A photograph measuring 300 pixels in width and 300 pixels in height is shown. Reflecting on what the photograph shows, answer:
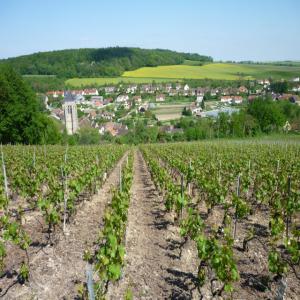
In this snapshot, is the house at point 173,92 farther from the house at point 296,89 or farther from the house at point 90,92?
the house at point 296,89

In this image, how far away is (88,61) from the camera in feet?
515

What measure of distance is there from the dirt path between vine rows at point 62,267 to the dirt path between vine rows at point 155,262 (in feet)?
2.66

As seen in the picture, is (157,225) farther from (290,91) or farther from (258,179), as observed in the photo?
(290,91)

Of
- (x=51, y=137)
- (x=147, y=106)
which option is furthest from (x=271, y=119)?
(x=147, y=106)

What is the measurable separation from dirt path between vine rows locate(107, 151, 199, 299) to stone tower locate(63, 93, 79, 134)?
2347 inches

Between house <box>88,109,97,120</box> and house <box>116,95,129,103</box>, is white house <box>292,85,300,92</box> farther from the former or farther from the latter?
house <box>88,109,97,120</box>

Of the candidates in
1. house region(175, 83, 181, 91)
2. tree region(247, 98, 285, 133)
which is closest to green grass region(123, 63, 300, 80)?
house region(175, 83, 181, 91)

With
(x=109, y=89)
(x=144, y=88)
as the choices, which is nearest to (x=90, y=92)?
(x=109, y=89)

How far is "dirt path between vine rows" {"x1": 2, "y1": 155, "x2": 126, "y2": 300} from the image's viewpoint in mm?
5383

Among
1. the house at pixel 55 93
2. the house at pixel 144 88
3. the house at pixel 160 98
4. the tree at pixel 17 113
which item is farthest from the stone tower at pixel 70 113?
the house at pixel 144 88

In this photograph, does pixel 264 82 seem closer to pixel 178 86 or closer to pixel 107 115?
pixel 178 86

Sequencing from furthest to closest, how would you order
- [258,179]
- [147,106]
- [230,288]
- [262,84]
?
[262,84] → [147,106] → [258,179] → [230,288]

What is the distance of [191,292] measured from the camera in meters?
5.36

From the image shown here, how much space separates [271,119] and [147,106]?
47.6 m
